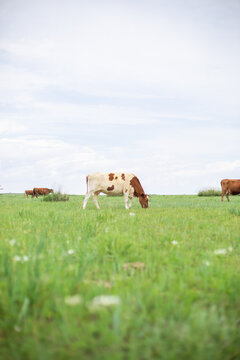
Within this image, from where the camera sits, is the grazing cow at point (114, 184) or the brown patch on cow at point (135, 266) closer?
the brown patch on cow at point (135, 266)

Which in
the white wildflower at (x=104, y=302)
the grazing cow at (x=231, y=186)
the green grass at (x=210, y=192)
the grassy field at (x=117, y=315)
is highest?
the grazing cow at (x=231, y=186)

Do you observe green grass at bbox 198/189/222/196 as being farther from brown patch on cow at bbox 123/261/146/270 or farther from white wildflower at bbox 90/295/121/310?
Result: white wildflower at bbox 90/295/121/310

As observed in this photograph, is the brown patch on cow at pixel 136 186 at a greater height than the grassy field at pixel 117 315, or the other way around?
the brown patch on cow at pixel 136 186

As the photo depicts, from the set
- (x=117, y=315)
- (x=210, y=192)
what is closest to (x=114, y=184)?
(x=117, y=315)

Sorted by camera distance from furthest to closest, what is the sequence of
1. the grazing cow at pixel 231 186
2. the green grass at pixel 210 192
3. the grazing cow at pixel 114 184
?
the green grass at pixel 210 192 < the grazing cow at pixel 231 186 < the grazing cow at pixel 114 184

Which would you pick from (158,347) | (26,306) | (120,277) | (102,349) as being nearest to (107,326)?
(102,349)

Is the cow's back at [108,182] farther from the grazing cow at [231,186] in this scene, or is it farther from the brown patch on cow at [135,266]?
the grazing cow at [231,186]

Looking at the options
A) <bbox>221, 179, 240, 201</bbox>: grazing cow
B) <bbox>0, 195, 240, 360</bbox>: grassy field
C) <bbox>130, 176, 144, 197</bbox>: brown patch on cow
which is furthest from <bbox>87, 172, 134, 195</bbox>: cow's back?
<bbox>0, 195, 240, 360</bbox>: grassy field

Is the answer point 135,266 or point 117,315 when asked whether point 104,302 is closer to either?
point 117,315

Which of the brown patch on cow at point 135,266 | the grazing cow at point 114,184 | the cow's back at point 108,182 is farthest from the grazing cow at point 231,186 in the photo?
the brown patch on cow at point 135,266

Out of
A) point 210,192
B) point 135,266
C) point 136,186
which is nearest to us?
point 135,266

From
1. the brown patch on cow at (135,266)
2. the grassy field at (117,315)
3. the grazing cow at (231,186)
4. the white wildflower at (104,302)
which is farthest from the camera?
the grazing cow at (231,186)

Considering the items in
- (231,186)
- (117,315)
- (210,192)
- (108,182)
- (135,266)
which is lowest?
(135,266)

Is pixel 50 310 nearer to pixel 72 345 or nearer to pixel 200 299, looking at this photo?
pixel 72 345
